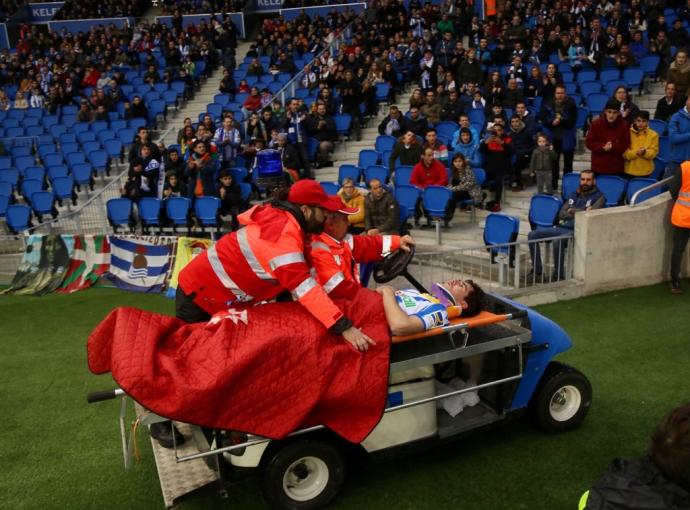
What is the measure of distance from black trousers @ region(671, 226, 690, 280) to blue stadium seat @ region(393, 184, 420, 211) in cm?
388

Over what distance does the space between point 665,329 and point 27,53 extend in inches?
952

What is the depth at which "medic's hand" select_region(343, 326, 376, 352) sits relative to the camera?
4.14 m

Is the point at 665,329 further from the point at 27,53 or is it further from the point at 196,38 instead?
the point at 27,53

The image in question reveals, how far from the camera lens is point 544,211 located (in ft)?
31.2

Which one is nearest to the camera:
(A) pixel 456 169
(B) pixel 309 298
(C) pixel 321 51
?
(B) pixel 309 298

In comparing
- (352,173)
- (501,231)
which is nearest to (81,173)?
(352,173)

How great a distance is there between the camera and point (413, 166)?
38.9 feet

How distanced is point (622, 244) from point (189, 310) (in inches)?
235

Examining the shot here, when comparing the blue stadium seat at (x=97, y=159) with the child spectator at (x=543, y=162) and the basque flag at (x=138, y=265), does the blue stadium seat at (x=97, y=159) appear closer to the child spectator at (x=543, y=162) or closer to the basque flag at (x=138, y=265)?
the basque flag at (x=138, y=265)

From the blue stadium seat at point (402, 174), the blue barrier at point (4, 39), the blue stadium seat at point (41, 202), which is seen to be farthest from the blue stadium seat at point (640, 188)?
the blue barrier at point (4, 39)

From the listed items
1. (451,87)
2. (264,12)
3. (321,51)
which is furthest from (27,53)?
(451,87)

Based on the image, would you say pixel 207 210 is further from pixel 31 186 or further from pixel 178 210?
pixel 31 186

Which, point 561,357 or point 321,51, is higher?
point 321,51

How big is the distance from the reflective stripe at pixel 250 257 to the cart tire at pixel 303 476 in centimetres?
110
